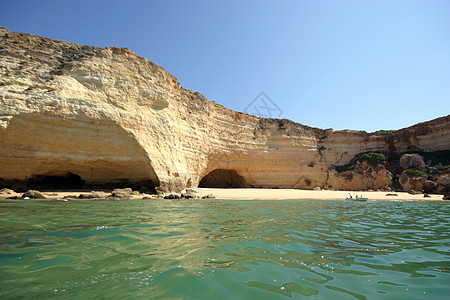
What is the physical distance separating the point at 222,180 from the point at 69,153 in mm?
18567

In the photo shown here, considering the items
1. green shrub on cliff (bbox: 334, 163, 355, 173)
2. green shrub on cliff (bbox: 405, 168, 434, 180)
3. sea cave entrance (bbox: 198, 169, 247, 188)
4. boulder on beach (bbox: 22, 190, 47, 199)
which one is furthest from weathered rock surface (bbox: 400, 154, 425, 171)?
boulder on beach (bbox: 22, 190, 47, 199)

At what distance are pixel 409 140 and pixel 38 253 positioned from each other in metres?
41.6

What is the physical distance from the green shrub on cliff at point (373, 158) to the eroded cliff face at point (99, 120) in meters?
19.8

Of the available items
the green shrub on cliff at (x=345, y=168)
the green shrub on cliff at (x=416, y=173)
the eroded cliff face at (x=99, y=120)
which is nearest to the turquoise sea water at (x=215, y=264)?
the eroded cliff face at (x=99, y=120)

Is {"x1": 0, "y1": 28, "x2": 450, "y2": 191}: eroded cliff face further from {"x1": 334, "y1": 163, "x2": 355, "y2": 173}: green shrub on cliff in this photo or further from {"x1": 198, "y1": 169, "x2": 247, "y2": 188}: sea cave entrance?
{"x1": 334, "y1": 163, "x2": 355, "y2": 173}: green shrub on cliff

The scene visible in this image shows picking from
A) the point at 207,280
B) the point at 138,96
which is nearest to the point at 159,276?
the point at 207,280

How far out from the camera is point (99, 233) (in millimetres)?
4324

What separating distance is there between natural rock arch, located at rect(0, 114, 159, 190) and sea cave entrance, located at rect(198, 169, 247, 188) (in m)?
12.1

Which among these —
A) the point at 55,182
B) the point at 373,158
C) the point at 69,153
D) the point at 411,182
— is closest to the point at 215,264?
the point at 69,153

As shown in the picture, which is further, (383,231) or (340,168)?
(340,168)

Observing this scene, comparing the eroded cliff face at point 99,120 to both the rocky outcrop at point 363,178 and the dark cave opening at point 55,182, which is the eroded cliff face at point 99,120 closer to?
the dark cave opening at point 55,182

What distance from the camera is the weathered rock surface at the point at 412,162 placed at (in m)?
27.8

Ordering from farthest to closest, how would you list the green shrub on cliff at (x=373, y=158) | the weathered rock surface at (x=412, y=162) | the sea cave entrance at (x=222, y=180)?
the green shrub on cliff at (x=373, y=158), the sea cave entrance at (x=222, y=180), the weathered rock surface at (x=412, y=162)

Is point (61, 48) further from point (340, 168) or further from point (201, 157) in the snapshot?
point (340, 168)
